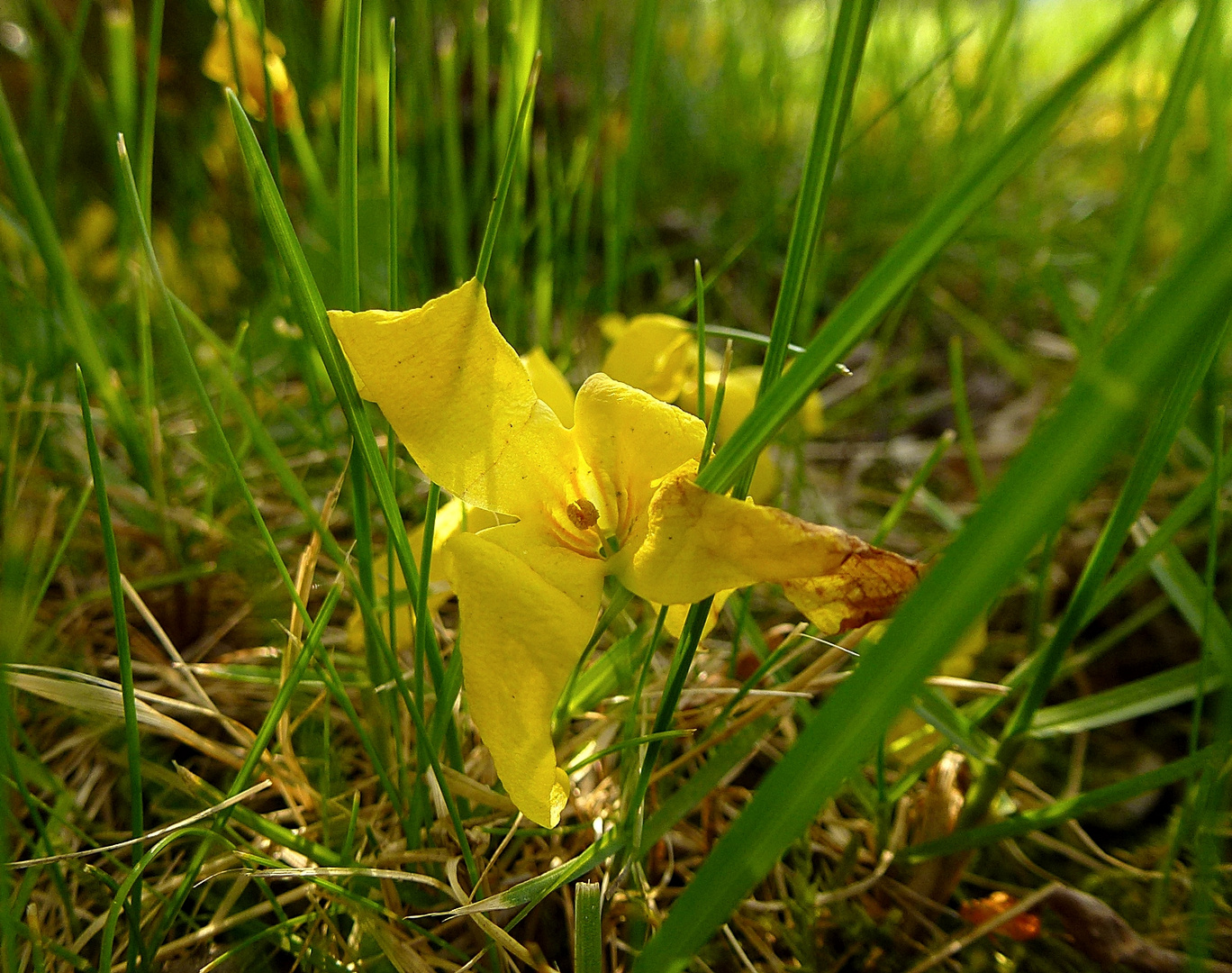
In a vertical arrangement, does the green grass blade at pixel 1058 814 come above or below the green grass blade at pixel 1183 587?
below

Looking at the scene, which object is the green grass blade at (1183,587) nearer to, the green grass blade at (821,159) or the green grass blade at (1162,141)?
the green grass blade at (1162,141)

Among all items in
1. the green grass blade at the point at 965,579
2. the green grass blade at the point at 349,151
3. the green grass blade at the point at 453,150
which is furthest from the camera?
the green grass blade at the point at 453,150

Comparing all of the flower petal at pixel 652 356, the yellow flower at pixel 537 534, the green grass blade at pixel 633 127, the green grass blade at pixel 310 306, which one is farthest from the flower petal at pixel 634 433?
the green grass blade at pixel 633 127

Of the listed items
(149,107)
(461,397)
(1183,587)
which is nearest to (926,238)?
(461,397)

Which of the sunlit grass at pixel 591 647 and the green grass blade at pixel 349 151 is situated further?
the green grass blade at pixel 349 151

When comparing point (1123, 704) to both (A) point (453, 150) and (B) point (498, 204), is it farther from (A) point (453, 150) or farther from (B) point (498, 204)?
(A) point (453, 150)

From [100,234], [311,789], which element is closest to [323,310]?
Result: [311,789]

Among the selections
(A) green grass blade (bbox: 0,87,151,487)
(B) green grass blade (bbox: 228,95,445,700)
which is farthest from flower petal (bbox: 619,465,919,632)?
(A) green grass blade (bbox: 0,87,151,487)
